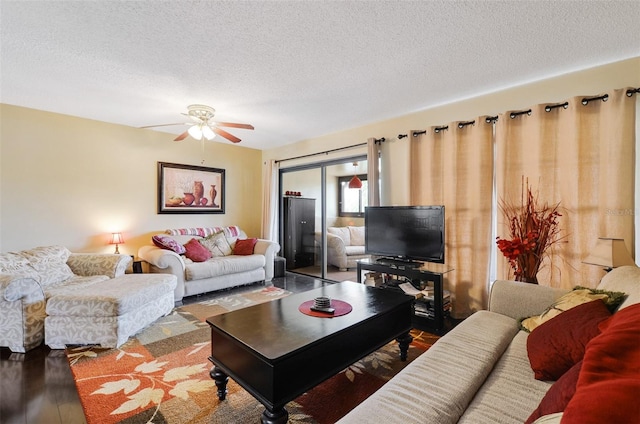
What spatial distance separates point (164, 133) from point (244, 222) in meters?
2.16

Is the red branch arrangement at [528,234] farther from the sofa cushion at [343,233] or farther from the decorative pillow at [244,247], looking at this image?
the decorative pillow at [244,247]

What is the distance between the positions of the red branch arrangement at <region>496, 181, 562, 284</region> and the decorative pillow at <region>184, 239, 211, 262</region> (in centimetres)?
382

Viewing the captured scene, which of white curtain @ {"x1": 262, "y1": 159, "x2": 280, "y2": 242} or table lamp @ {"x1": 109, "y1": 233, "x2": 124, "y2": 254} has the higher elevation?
white curtain @ {"x1": 262, "y1": 159, "x2": 280, "y2": 242}

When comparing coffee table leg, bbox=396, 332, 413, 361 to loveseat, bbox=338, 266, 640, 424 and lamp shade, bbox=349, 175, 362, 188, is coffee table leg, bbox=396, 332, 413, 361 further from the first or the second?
lamp shade, bbox=349, 175, 362, 188

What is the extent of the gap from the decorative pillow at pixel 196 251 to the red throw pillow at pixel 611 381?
4.28 metres

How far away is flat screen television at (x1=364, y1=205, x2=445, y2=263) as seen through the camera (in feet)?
9.93

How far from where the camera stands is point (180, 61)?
238 centimetres

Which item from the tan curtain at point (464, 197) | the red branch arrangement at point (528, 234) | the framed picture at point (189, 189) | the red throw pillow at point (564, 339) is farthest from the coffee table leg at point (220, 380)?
the framed picture at point (189, 189)

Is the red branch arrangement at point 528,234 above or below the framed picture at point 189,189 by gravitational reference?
below

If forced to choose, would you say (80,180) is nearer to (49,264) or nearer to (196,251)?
(49,264)

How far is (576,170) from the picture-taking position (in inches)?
96.7

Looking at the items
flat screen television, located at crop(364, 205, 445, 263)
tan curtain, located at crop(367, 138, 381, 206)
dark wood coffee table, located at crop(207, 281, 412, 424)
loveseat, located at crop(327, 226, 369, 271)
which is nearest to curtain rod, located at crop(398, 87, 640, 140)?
tan curtain, located at crop(367, 138, 381, 206)

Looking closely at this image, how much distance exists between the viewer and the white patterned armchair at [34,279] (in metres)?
2.37

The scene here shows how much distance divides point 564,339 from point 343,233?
12.3 feet
